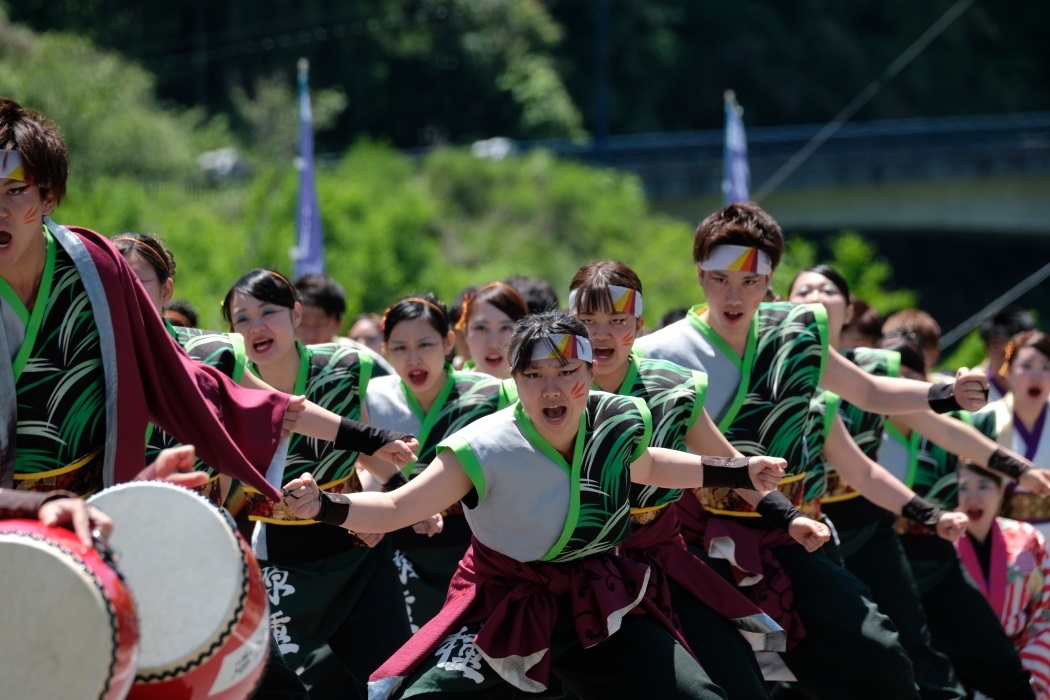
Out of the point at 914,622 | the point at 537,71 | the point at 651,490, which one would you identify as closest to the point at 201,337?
the point at 651,490

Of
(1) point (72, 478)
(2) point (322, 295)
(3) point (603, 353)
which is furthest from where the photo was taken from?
(2) point (322, 295)

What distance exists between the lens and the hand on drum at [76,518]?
3.47 metres

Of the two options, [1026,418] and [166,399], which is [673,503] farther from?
[1026,418]

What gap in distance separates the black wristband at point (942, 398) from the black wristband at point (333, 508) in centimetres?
253

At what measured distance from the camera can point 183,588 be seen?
12.0 feet

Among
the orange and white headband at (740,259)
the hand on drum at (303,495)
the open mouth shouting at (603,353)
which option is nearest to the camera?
the hand on drum at (303,495)

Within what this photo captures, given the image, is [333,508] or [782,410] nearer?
[333,508]

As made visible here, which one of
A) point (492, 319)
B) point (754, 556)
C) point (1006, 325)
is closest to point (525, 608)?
point (754, 556)

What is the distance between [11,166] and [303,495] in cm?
115

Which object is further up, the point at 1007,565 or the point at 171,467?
the point at 171,467

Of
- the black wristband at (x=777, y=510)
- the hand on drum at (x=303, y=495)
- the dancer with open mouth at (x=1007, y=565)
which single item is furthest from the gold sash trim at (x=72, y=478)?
the dancer with open mouth at (x=1007, y=565)

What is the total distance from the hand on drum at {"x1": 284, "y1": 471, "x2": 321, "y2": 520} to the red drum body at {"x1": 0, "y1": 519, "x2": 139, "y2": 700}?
3.36 feet

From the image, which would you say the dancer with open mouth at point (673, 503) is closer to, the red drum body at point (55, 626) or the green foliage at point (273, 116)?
the red drum body at point (55, 626)

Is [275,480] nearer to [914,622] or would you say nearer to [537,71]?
[914,622]
